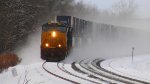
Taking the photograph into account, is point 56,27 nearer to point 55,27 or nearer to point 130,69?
point 55,27

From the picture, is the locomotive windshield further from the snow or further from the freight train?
the snow

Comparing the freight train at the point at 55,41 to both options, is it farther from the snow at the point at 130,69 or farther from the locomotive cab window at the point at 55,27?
the snow at the point at 130,69

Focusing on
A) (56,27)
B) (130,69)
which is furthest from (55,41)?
(130,69)

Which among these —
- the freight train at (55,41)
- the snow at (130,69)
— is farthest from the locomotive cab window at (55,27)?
the snow at (130,69)

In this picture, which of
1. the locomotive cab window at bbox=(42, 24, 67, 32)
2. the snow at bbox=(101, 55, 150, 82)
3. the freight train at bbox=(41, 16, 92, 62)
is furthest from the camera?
the locomotive cab window at bbox=(42, 24, 67, 32)

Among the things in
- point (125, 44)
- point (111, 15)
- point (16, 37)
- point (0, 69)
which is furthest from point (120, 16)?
point (0, 69)

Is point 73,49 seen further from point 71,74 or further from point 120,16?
point 120,16

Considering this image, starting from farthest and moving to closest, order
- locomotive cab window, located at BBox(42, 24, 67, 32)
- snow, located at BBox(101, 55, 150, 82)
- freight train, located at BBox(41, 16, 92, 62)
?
locomotive cab window, located at BBox(42, 24, 67, 32), freight train, located at BBox(41, 16, 92, 62), snow, located at BBox(101, 55, 150, 82)

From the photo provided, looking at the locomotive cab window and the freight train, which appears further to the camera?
the locomotive cab window

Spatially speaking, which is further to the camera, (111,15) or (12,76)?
(111,15)

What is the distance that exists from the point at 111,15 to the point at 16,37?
323ft

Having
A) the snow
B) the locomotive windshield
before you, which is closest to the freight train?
the locomotive windshield

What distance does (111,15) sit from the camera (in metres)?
136

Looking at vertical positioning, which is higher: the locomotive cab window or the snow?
the locomotive cab window
